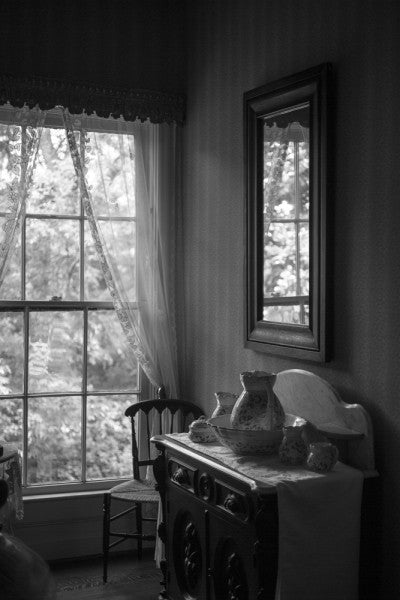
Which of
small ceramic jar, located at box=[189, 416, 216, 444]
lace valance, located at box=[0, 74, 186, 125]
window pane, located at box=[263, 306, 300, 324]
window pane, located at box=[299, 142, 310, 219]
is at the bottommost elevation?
small ceramic jar, located at box=[189, 416, 216, 444]

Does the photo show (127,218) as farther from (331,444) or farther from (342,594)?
(342,594)

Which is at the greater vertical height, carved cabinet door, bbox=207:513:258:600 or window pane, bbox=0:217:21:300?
window pane, bbox=0:217:21:300

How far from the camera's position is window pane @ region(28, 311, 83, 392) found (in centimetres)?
464

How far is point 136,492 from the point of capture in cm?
422

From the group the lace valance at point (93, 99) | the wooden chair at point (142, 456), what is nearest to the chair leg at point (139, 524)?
the wooden chair at point (142, 456)

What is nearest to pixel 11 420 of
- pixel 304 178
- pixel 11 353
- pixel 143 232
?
pixel 11 353

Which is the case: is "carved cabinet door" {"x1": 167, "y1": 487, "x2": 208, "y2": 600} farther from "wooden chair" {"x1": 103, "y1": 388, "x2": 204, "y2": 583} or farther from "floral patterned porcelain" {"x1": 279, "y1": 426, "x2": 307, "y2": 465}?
"floral patterned porcelain" {"x1": 279, "y1": 426, "x2": 307, "y2": 465}

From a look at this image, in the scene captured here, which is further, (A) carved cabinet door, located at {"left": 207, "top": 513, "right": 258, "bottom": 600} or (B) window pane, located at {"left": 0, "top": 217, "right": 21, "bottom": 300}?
(B) window pane, located at {"left": 0, "top": 217, "right": 21, "bottom": 300}

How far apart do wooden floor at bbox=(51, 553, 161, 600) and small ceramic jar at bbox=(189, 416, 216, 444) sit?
1.11 m

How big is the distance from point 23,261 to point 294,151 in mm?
1901

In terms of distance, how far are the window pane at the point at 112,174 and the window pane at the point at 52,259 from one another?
0.23 metres

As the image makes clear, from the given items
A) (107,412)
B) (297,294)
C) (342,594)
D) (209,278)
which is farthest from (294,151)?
(107,412)

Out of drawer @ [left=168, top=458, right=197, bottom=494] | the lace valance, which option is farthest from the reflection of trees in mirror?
the lace valance

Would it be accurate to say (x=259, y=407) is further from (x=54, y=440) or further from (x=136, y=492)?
(x=54, y=440)
